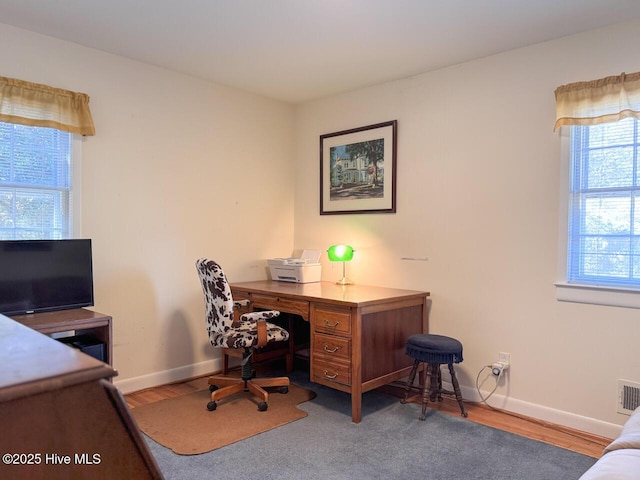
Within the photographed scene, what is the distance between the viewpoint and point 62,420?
63cm

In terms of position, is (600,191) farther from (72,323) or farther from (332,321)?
(72,323)

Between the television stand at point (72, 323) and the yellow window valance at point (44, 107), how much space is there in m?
1.14

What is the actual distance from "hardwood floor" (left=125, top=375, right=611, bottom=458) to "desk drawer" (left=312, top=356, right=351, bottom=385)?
65cm

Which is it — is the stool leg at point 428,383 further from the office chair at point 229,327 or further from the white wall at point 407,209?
the office chair at point 229,327

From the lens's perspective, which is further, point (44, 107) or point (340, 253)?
point (340, 253)

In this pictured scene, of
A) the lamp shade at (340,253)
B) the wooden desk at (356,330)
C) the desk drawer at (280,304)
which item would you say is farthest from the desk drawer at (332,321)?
the lamp shade at (340,253)

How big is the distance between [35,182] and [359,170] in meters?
2.32

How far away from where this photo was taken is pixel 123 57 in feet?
10.4

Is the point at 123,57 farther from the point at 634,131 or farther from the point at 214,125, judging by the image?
the point at 634,131

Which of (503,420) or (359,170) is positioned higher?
(359,170)

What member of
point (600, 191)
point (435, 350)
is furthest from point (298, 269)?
point (600, 191)

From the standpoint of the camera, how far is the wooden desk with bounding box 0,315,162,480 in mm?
585

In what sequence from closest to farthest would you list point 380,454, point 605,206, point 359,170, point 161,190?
point 380,454 < point 605,206 < point 161,190 < point 359,170

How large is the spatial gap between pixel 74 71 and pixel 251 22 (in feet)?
4.14
